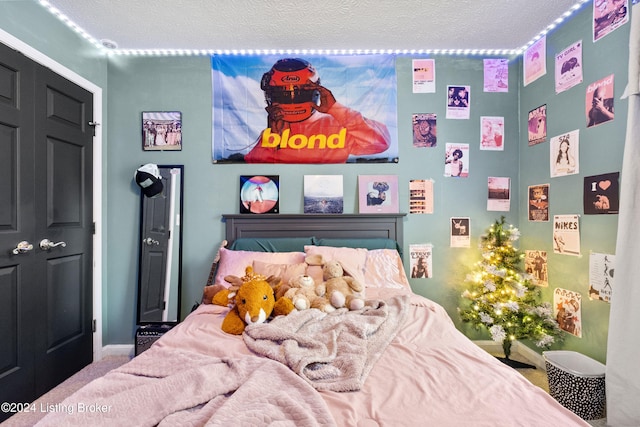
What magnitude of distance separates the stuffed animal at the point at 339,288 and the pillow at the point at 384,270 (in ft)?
1.07

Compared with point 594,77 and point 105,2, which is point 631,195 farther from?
point 105,2

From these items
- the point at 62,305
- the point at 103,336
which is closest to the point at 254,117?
the point at 62,305

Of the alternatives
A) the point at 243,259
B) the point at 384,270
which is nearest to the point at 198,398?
the point at 243,259

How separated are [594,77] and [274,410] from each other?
2.74 m

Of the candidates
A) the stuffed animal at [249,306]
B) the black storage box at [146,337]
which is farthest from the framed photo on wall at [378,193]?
the black storage box at [146,337]

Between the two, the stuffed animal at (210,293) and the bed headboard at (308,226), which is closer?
the stuffed animal at (210,293)

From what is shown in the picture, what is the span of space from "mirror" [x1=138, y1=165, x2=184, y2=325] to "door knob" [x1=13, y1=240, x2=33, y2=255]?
2.56 feet

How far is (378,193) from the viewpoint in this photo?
2.71 m

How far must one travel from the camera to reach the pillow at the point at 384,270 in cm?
225

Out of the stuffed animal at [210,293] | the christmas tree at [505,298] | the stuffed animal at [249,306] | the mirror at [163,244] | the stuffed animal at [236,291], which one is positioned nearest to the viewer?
the stuffed animal at [249,306]

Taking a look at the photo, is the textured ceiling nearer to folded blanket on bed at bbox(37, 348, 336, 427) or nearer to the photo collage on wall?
the photo collage on wall

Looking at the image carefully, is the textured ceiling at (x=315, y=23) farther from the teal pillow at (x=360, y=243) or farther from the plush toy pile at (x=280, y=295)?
the plush toy pile at (x=280, y=295)

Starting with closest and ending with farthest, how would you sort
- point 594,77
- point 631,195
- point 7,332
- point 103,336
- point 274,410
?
point 274,410 → point 631,195 → point 7,332 → point 594,77 → point 103,336

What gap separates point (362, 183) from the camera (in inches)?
106
